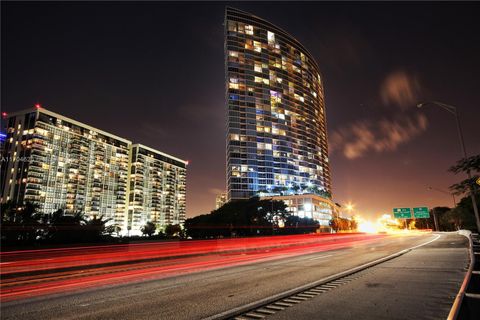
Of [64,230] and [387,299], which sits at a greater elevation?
[64,230]

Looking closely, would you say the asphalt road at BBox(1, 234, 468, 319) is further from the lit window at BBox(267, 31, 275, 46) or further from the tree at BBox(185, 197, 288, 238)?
the lit window at BBox(267, 31, 275, 46)

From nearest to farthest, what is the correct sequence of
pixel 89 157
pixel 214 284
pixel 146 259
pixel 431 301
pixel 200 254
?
1. pixel 431 301
2. pixel 214 284
3. pixel 146 259
4. pixel 200 254
5. pixel 89 157

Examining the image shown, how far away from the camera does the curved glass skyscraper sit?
151750 mm

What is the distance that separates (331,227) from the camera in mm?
150500

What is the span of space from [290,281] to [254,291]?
1997 millimetres

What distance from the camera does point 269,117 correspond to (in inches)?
6531

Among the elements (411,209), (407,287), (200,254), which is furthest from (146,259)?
(411,209)

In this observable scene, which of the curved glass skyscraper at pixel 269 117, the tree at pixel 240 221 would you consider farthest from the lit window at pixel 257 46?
the tree at pixel 240 221

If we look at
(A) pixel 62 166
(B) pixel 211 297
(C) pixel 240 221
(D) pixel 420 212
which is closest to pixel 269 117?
(C) pixel 240 221

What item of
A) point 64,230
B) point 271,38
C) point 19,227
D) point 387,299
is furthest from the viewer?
point 271,38

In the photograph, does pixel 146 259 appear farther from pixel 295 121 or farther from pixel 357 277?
pixel 295 121

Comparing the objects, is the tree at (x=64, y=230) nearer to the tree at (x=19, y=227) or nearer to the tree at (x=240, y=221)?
the tree at (x=19, y=227)

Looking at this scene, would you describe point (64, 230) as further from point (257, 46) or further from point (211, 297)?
point (257, 46)

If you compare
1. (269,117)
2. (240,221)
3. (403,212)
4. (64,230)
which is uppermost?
(269,117)
